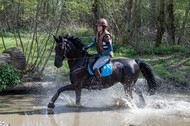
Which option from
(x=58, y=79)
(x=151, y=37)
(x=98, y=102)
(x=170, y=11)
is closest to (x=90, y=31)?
(x=151, y=37)

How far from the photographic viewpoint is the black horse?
6676 mm

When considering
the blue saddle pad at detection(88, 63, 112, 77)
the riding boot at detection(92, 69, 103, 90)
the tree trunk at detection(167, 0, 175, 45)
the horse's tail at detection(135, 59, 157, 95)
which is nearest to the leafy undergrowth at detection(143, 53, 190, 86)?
the horse's tail at detection(135, 59, 157, 95)

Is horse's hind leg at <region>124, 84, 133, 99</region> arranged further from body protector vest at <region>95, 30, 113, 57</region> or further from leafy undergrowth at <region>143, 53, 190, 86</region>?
leafy undergrowth at <region>143, 53, 190, 86</region>

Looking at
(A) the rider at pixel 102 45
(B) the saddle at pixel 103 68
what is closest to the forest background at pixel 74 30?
(A) the rider at pixel 102 45

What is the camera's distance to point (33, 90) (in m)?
9.09

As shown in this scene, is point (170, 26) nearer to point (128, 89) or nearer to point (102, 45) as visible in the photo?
point (128, 89)

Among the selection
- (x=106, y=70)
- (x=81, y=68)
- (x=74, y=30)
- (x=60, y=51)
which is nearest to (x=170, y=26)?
(x=74, y=30)

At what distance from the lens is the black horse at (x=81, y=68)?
263 inches

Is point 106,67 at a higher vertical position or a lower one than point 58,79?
higher

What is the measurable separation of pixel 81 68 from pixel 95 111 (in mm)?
1281

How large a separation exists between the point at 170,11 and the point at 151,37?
3.54 m

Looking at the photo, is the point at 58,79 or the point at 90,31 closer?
the point at 58,79

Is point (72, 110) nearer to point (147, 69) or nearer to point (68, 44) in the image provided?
point (68, 44)

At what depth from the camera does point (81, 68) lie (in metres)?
6.97
